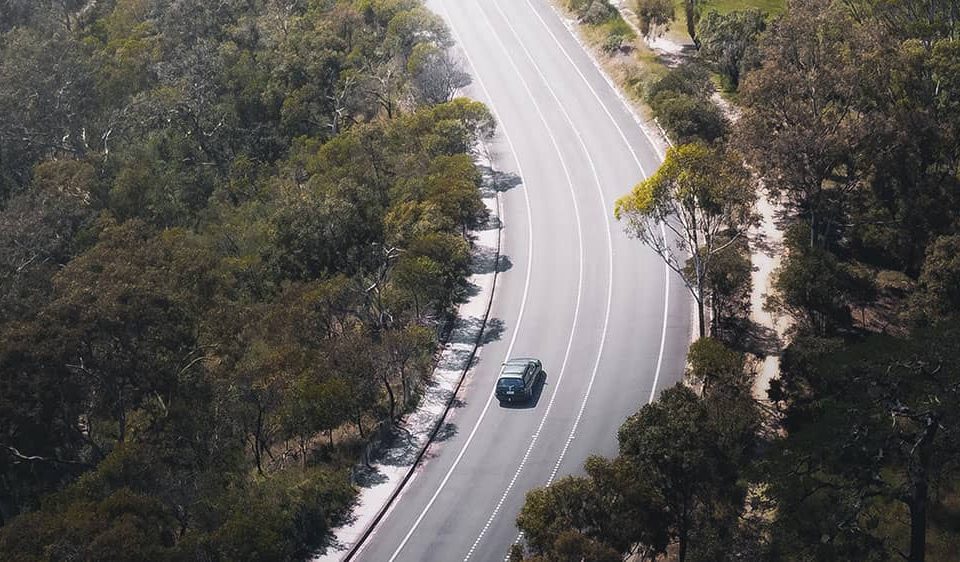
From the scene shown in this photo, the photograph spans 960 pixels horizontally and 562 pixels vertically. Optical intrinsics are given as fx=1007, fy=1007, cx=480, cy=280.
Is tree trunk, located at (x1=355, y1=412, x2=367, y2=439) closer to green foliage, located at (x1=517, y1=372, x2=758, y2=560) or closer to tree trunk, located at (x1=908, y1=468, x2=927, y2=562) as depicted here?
green foliage, located at (x1=517, y1=372, x2=758, y2=560)

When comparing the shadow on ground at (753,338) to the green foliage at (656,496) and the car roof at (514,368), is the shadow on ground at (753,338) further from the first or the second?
the green foliage at (656,496)

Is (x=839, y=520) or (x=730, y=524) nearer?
(x=839, y=520)

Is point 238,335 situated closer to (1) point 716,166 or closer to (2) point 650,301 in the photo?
(2) point 650,301

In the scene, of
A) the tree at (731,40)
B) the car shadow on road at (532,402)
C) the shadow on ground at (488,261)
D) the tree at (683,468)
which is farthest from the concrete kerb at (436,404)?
the tree at (731,40)

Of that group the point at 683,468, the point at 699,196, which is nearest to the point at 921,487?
the point at 683,468

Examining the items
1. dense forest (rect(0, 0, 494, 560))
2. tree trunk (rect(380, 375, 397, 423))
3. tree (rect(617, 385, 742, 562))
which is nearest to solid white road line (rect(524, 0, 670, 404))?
tree (rect(617, 385, 742, 562))

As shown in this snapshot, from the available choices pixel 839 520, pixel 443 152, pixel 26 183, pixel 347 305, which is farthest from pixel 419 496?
pixel 26 183
